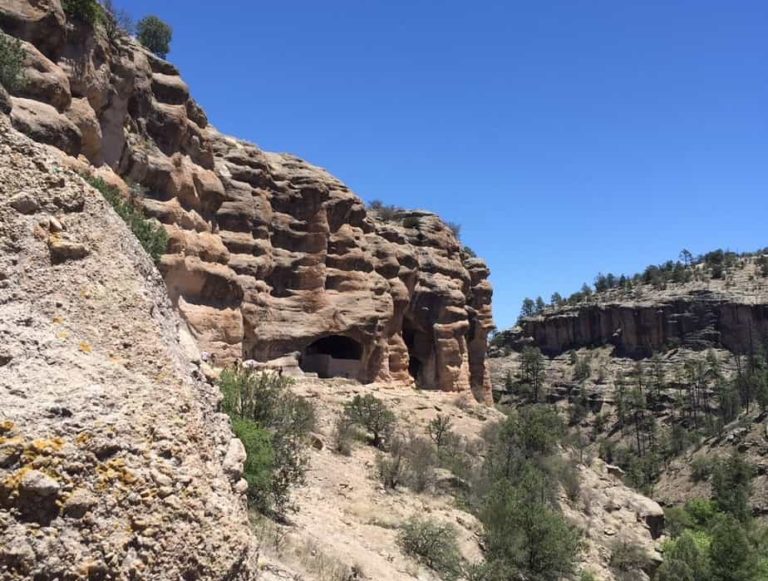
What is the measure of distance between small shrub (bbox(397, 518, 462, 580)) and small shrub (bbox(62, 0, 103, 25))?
16.9 metres

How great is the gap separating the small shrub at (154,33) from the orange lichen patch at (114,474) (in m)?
34.6

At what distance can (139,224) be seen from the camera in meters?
18.0

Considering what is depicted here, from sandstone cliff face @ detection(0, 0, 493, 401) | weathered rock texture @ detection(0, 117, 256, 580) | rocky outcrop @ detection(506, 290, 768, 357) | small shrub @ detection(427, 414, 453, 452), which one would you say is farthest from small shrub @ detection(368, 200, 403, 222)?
rocky outcrop @ detection(506, 290, 768, 357)

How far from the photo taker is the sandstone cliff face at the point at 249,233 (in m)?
17.4

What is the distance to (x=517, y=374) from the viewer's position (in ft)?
292

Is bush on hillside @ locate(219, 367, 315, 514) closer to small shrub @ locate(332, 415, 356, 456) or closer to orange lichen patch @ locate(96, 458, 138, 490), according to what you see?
small shrub @ locate(332, 415, 356, 456)

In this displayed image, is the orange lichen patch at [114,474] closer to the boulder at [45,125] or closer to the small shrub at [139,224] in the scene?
the small shrub at [139,224]

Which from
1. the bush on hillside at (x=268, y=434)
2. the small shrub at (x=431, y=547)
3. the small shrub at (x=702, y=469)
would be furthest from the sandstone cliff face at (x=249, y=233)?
the small shrub at (x=702, y=469)

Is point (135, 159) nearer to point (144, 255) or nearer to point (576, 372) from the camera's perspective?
point (144, 255)

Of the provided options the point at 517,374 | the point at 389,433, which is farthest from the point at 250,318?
the point at 517,374

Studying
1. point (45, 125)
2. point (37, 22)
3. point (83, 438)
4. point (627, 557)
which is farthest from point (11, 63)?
point (627, 557)

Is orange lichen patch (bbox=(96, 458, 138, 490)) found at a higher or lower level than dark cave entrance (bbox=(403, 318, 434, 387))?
lower

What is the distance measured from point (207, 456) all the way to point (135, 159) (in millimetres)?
19300

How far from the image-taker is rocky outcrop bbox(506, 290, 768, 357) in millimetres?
85750
